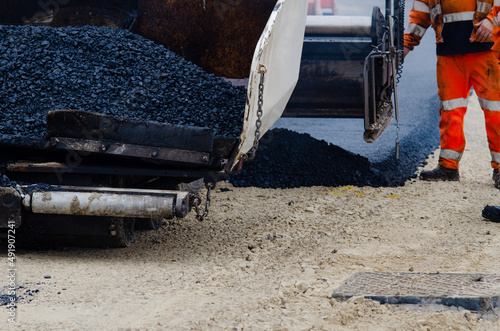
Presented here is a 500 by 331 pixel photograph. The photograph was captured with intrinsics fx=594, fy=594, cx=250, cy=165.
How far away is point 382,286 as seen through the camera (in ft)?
8.10

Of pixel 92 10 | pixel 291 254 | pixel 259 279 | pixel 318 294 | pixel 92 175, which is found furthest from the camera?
pixel 92 10

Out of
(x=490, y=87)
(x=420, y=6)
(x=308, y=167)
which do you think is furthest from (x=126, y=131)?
(x=420, y=6)

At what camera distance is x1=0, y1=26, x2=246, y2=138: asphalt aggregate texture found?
313cm

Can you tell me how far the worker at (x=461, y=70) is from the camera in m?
4.66

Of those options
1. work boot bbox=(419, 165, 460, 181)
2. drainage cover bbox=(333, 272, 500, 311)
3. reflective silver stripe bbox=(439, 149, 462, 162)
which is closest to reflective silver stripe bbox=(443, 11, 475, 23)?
reflective silver stripe bbox=(439, 149, 462, 162)

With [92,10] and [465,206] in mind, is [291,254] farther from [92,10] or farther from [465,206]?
[92,10]

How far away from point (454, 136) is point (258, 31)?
1.93 m

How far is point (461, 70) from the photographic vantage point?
4.81 meters

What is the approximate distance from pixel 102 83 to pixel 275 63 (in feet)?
3.29

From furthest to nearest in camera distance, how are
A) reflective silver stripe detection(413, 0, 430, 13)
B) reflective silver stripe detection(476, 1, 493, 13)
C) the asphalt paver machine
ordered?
reflective silver stripe detection(413, 0, 430, 13)
reflective silver stripe detection(476, 1, 493, 13)
the asphalt paver machine

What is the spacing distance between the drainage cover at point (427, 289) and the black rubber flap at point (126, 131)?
3.06 ft

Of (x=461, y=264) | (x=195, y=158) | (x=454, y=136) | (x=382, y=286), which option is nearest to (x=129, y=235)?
(x=195, y=158)

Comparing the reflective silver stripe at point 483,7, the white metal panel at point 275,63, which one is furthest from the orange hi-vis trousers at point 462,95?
the white metal panel at point 275,63

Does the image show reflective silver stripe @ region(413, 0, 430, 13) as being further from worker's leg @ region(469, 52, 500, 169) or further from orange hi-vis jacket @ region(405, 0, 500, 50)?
worker's leg @ region(469, 52, 500, 169)
